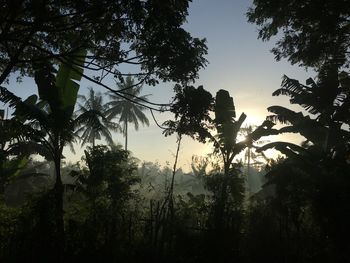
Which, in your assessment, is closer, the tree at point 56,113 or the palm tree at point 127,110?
the tree at point 56,113

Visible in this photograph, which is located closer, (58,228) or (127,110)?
(58,228)

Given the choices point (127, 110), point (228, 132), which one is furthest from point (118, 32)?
point (127, 110)

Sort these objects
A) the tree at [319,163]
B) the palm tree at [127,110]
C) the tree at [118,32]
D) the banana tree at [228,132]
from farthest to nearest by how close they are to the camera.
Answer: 1. the palm tree at [127,110]
2. the banana tree at [228,132]
3. the tree at [319,163]
4. the tree at [118,32]

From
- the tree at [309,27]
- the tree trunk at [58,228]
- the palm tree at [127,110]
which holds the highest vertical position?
the palm tree at [127,110]

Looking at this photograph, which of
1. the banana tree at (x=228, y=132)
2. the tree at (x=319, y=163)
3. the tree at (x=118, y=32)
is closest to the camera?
the tree at (x=118, y=32)

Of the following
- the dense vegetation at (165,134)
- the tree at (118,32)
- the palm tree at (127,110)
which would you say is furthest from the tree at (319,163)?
the palm tree at (127,110)

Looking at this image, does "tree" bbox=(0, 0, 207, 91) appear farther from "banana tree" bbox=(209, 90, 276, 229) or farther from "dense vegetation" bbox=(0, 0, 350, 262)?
"banana tree" bbox=(209, 90, 276, 229)

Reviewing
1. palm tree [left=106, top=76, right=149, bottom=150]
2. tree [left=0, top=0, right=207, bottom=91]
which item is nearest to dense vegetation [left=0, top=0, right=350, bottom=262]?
tree [left=0, top=0, right=207, bottom=91]

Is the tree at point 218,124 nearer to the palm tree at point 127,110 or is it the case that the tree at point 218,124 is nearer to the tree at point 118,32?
the tree at point 118,32

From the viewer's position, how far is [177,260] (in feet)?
27.9

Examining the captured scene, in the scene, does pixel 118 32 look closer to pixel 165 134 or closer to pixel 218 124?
pixel 165 134

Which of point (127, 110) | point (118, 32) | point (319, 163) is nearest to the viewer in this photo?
point (118, 32)

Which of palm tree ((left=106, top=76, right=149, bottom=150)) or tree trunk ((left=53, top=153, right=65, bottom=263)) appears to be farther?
palm tree ((left=106, top=76, right=149, bottom=150))

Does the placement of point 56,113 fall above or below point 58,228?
above
